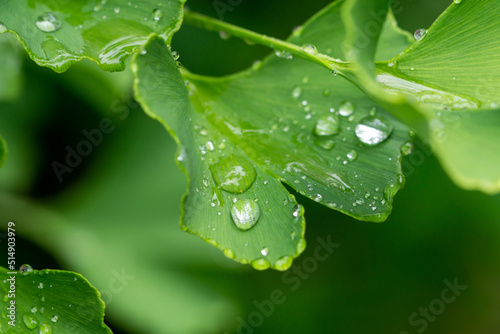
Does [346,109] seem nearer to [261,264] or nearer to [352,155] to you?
[352,155]

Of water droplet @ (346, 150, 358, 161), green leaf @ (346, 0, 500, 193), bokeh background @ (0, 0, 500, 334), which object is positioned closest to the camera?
green leaf @ (346, 0, 500, 193)

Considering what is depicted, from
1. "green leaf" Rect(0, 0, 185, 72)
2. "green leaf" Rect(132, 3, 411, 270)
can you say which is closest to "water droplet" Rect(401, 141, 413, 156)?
"green leaf" Rect(132, 3, 411, 270)

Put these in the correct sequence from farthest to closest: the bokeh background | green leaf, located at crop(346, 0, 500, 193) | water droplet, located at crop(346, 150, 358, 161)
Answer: the bokeh background → water droplet, located at crop(346, 150, 358, 161) → green leaf, located at crop(346, 0, 500, 193)

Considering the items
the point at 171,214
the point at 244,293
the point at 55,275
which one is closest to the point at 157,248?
the point at 171,214

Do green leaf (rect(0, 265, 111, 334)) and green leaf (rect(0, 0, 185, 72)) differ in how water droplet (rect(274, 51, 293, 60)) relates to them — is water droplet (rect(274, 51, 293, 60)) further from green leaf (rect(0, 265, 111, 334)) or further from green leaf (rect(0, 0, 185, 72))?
green leaf (rect(0, 265, 111, 334))

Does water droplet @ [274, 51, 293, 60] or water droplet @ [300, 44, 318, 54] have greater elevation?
water droplet @ [300, 44, 318, 54]

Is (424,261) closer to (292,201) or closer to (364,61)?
(292,201)
